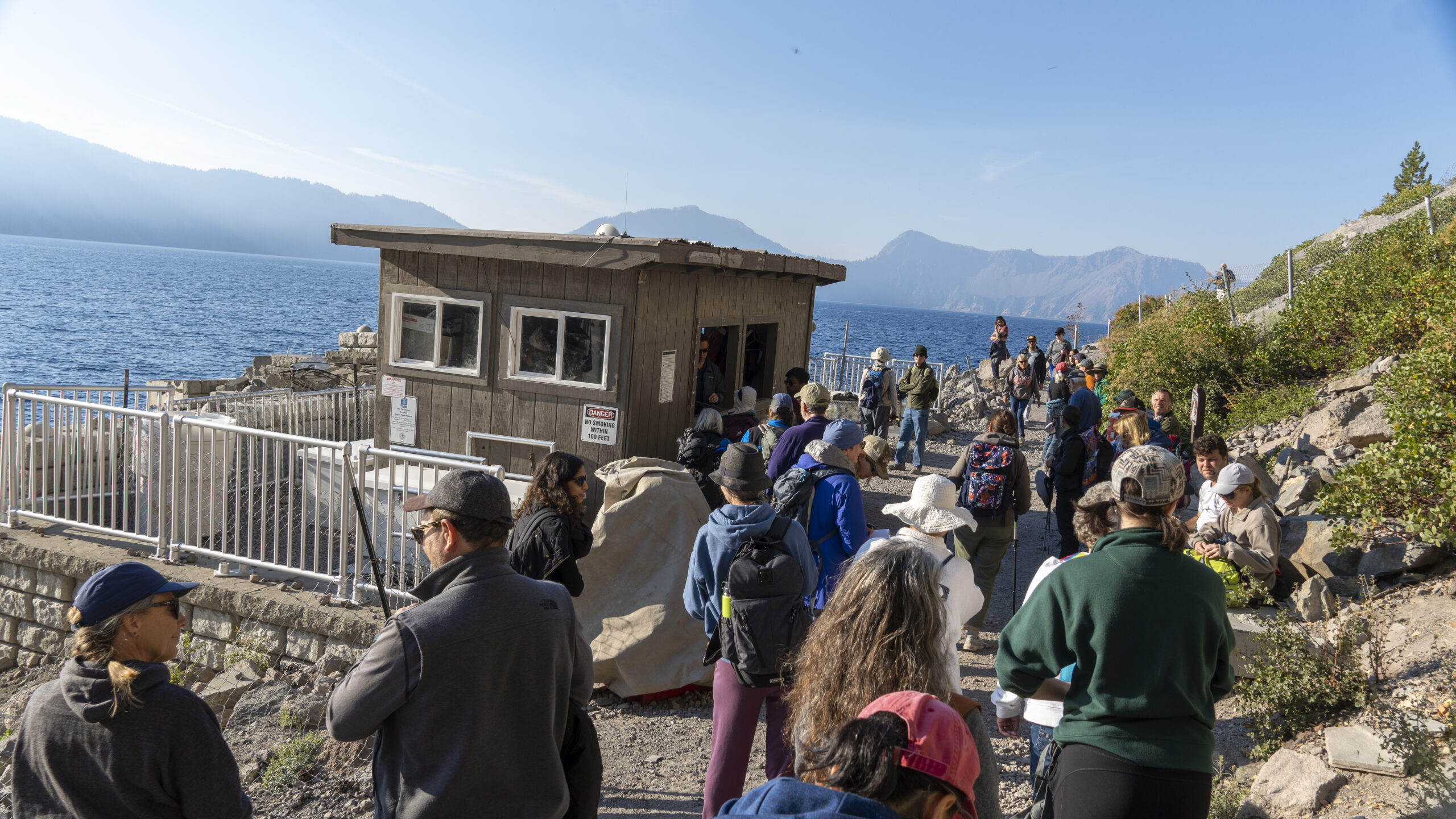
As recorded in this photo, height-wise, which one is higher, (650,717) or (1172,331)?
(1172,331)

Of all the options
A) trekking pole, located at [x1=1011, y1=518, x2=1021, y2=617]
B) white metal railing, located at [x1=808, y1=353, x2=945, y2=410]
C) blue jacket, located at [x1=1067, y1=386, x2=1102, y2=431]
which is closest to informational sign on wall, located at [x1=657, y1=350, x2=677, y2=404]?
trekking pole, located at [x1=1011, y1=518, x2=1021, y2=617]

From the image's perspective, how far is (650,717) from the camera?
5.62 meters

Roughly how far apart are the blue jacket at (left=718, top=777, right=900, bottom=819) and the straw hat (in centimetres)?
265

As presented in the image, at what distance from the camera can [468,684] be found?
2422 millimetres

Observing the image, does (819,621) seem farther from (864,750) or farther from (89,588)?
(89,588)

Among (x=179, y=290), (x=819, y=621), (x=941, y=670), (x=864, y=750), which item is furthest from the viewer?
A: (x=179, y=290)

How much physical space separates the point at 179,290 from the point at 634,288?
367 ft

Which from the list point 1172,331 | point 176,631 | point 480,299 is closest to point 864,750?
point 176,631

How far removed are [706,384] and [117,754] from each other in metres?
7.93

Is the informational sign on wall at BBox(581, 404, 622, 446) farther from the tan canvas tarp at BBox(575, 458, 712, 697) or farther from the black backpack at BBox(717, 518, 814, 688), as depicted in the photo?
the black backpack at BBox(717, 518, 814, 688)

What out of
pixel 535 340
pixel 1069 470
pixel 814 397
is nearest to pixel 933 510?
pixel 814 397

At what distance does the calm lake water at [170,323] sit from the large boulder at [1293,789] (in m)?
30.9

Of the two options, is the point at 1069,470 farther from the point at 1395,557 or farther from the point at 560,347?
the point at 560,347

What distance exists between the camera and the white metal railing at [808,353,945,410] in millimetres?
20234
